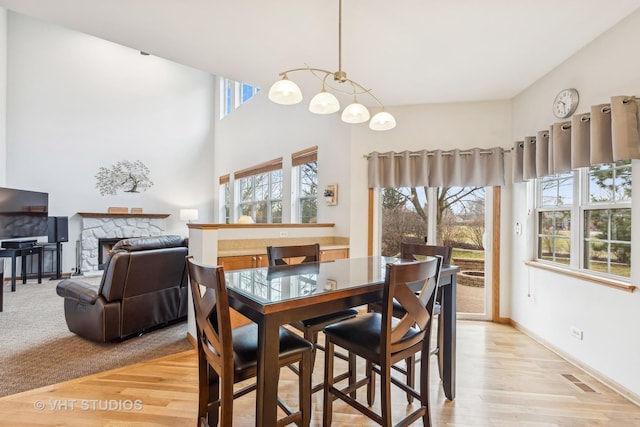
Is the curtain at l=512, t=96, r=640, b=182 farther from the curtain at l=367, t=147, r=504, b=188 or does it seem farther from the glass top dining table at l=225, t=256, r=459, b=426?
the glass top dining table at l=225, t=256, r=459, b=426

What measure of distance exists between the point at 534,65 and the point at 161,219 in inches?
276

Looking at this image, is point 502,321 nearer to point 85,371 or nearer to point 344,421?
point 344,421

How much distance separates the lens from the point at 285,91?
173 cm

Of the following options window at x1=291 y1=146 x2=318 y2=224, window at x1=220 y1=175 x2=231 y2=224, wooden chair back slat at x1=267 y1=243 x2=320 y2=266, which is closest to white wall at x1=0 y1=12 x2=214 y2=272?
window at x1=220 y1=175 x2=231 y2=224

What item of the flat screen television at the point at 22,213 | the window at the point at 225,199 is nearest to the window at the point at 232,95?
the window at the point at 225,199

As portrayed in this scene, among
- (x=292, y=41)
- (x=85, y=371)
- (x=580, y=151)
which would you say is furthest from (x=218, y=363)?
(x=580, y=151)

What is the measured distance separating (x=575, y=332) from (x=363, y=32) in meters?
3.02

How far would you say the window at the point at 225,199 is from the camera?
7.26 m

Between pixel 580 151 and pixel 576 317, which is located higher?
pixel 580 151

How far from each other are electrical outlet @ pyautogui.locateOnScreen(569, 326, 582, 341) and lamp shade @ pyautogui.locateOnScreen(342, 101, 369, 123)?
8.24ft

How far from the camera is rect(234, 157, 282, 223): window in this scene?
5.53 meters

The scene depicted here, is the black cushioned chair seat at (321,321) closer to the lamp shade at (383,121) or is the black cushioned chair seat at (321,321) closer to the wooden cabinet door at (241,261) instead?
the wooden cabinet door at (241,261)

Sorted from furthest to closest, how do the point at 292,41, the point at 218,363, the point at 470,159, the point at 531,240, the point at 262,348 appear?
the point at 470,159 < the point at 531,240 < the point at 292,41 < the point at 218,363 < the point at 262,348

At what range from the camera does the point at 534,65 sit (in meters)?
2.78
